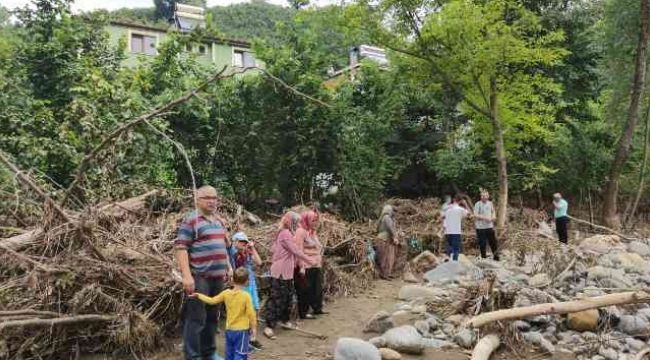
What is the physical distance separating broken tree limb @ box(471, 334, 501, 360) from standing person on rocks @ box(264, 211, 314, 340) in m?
2.36

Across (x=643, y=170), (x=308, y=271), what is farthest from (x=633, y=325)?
(x=643, y=170)

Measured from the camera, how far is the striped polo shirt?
16.3ft

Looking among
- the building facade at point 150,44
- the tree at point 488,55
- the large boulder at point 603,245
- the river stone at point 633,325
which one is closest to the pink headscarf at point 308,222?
the river stone at point 633,325

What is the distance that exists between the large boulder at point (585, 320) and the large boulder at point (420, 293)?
195cm

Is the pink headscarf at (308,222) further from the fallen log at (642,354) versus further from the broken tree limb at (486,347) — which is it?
the fallen log at (642,354)

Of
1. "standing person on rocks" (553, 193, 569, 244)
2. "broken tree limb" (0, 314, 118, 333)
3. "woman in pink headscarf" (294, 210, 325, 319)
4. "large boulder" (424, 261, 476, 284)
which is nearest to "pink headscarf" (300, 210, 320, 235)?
"woman in pink headscarf" (294, 210, 325, 319)

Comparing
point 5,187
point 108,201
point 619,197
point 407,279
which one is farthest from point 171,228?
point 619,197

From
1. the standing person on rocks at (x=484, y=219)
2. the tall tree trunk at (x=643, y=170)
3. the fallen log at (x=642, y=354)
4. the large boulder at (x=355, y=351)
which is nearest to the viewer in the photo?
the large boulder at (x=355, y=351)

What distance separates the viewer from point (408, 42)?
15805 mm

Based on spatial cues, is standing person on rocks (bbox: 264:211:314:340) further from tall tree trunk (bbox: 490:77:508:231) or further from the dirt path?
tall tree trunk (bbox: 490:77:508:231)

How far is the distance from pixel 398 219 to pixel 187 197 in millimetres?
7236

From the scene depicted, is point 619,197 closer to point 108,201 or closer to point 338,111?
point 338,111

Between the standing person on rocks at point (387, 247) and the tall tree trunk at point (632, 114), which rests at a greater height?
the tall tree trunk at point (632, 114)

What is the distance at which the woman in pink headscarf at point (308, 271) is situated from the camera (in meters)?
7.32
